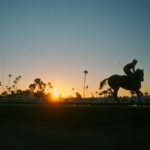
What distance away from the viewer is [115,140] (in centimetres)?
1436

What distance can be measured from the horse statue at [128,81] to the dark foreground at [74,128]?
22.5ft

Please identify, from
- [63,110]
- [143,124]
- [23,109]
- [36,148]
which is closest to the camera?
[36,148]

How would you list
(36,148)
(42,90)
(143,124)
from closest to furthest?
(36,148)
(143,124)
(42,90)

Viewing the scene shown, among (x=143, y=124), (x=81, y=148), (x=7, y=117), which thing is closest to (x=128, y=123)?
(x=143, y=124)

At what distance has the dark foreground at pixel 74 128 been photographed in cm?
1362

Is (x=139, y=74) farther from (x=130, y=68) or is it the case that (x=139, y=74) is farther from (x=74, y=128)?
(x=74, y=128)

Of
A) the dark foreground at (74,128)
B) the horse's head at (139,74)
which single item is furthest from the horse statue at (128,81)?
the dark foreground at (74,128)

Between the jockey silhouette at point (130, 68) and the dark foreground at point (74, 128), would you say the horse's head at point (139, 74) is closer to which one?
the jockey silhouette at point (130, 68)

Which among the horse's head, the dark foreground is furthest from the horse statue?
the dark foreground

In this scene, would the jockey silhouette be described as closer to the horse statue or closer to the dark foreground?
the horse statue

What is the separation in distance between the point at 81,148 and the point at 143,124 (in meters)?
4.80

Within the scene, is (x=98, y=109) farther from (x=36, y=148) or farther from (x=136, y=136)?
(x=36, y=148)

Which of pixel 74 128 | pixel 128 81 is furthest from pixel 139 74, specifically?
pixel 74 128

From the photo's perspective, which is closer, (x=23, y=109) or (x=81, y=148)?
(x=81, y=148)
